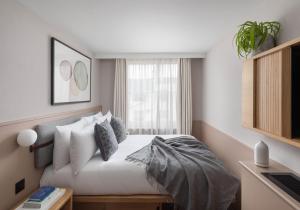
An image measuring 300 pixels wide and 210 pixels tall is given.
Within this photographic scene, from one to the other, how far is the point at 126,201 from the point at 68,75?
6.04 ft

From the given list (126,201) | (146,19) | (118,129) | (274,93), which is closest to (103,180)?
(126,201)

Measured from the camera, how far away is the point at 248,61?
1524 millimetres

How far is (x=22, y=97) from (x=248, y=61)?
83.7 inches

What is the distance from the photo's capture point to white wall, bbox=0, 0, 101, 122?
4.98ft

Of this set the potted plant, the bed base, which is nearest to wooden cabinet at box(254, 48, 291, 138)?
the potted plant

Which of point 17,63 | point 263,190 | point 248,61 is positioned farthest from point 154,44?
point 263,190

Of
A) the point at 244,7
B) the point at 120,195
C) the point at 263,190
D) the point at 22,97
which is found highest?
the point at 244,7

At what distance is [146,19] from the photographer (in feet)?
6.84

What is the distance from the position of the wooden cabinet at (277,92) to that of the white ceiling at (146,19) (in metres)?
0.84

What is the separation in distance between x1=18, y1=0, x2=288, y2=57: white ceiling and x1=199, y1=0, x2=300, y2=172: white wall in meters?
0.29

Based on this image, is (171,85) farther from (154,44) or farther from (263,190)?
(263,190)

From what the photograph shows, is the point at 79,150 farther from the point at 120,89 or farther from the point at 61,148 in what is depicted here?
the point at 120,89

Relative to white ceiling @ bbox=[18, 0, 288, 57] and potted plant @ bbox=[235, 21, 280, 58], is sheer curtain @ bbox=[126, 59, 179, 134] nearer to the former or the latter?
white ceiling @ bbox=[18, 0, 288, 57]

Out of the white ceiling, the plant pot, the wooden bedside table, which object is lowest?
the wooden bedside table
